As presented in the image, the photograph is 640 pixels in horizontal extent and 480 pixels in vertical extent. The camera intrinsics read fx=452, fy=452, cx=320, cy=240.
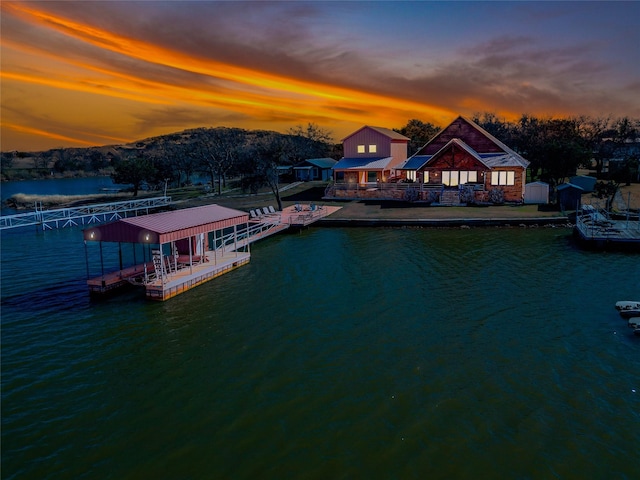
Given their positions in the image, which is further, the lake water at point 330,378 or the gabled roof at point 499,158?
the gabled roof at point 499,158

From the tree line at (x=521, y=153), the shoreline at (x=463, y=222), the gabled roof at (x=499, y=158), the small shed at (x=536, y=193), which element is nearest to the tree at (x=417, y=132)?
the tree line at (x=521, y=153)

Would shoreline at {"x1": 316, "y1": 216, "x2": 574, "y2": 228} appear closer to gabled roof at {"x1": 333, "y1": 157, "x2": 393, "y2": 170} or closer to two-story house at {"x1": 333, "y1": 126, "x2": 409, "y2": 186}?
gabled roof at {"x1": 333, "y1": 157, "x2": 393, "y2": 170}

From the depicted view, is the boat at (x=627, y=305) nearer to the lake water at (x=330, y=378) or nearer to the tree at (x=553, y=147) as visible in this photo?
the lake water at (x=330, y=378)

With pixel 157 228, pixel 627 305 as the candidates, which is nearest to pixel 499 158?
pixel 627 305

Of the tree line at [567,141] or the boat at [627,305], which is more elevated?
the tree line at [567,141]

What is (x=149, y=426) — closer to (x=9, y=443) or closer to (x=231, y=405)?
(x=231, y=405)

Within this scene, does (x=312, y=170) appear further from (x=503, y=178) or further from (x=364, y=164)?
(x=503, y=178)
